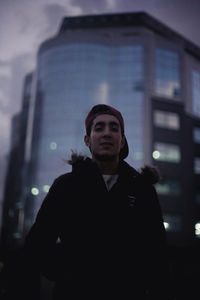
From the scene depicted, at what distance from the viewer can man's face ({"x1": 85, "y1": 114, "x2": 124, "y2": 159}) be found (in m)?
2.22

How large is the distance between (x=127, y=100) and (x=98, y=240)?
45971 millimetres

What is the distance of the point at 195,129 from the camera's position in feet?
157

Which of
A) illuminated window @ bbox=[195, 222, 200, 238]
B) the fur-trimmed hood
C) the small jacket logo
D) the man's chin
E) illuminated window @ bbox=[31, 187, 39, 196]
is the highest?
the man's chin

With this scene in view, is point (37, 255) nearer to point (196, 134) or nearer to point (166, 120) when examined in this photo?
point (166, 120)

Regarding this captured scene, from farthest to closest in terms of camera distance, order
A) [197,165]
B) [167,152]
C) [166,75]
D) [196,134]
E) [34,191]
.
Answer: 1. [34,191]
2. [166,75]
3. [196,134]
4. [197,165]
5. [167,152]

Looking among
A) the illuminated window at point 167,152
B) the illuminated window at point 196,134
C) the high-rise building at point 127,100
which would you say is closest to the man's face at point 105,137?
the high-rise building at point 127,100

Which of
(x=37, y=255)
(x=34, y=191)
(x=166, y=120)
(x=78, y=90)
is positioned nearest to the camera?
(x=37, y=255)

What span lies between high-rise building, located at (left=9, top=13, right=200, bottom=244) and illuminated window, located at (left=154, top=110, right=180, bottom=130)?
161mm

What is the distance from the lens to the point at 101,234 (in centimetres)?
187

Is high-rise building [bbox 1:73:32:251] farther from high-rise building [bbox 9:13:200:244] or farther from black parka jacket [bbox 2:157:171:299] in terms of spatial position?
black parka jacket [bbox 2:157:171:299]

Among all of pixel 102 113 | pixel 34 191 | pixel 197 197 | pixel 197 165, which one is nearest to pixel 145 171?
pixel 102 113

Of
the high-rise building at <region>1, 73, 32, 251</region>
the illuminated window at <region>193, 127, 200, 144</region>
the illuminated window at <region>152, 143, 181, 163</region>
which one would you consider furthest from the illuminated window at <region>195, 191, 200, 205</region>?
the high-rise building at <region>1, 73, 32, 251</region>

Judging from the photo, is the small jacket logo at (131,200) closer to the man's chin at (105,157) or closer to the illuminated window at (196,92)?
the man's chin at (105,157)

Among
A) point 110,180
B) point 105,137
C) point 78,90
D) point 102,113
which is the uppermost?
point 78,90
